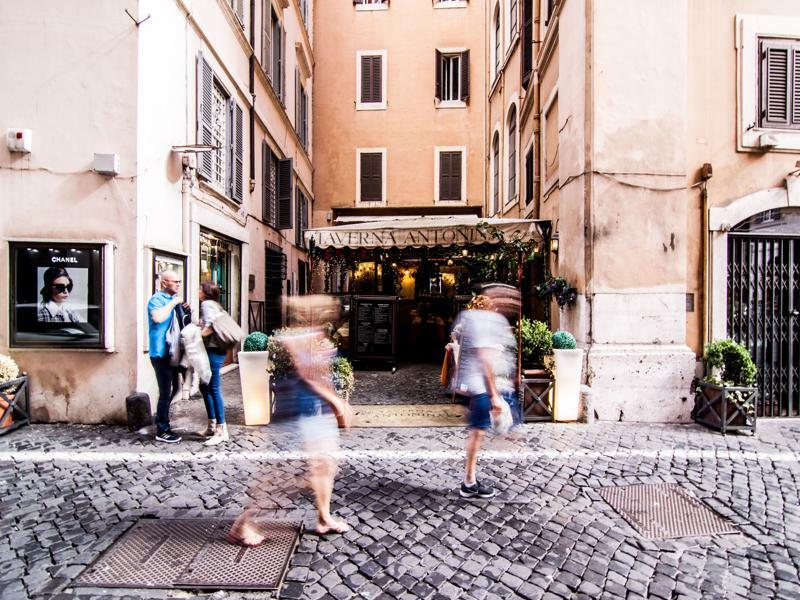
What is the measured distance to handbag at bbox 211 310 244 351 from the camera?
184 inches

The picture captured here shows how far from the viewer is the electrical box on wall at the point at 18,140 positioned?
18.2 ft

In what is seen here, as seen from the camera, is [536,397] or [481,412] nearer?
[481,412]

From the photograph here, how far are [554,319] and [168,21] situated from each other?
7.42 meters

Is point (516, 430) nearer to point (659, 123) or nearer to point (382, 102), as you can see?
point (659, 123)

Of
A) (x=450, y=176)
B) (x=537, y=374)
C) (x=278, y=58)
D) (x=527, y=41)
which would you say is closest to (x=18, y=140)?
(x=537, y=374)

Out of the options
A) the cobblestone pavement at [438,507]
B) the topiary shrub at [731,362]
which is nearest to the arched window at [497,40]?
the topiary shrub at [731,362]

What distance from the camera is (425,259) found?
403 inches

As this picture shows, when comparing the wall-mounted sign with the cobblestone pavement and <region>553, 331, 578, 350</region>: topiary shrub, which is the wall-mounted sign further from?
<region>553, 331, 578, 350</region>: topiary shrub

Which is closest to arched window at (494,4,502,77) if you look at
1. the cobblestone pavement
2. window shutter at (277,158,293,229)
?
window shutter at (277,158,293,229)

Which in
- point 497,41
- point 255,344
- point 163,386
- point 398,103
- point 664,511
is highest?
point 497,41

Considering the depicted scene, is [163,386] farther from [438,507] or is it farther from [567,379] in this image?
[567,379]

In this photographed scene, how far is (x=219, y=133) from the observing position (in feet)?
28.3

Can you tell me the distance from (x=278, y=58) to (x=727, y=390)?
12842mm

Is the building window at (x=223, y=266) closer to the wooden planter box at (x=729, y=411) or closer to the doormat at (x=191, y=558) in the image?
the doormat at (x=191, y=558)
